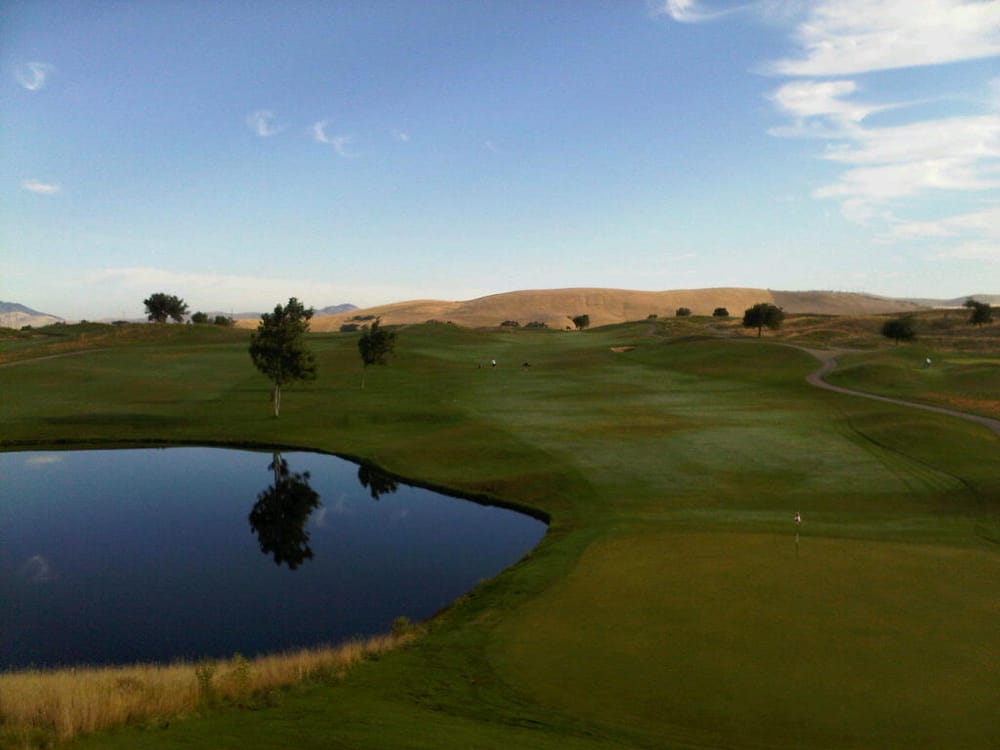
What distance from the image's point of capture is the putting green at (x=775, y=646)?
14781 mm

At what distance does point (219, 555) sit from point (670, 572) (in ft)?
70.2

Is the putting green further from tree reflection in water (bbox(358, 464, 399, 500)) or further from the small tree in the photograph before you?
the small tree

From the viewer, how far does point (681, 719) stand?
14984 mm

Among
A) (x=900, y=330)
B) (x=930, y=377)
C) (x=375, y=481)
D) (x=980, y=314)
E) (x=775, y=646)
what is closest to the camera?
(x=775, y=646)

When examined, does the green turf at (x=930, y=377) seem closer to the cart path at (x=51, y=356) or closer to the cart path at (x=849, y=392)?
the cart path at (x=849, y=392)

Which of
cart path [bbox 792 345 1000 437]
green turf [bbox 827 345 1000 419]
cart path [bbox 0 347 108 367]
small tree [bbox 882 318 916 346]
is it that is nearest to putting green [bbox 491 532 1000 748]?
cart path [bbox 792 345 1000 437]

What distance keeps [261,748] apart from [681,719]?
8517mm

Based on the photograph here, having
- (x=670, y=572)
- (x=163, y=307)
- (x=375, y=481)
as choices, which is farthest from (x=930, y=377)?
(x=163, y=307)

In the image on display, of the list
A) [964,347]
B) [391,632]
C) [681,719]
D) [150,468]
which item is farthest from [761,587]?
[964,347]

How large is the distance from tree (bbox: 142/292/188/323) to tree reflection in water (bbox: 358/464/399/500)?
142 metres

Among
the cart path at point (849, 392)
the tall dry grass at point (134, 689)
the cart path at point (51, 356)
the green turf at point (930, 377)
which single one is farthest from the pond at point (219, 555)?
the green turf at point (930, 377)

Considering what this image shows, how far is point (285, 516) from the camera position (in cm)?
4062

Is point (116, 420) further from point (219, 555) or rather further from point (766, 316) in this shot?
point (766, 316)

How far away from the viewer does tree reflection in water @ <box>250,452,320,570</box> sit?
3447 cm
